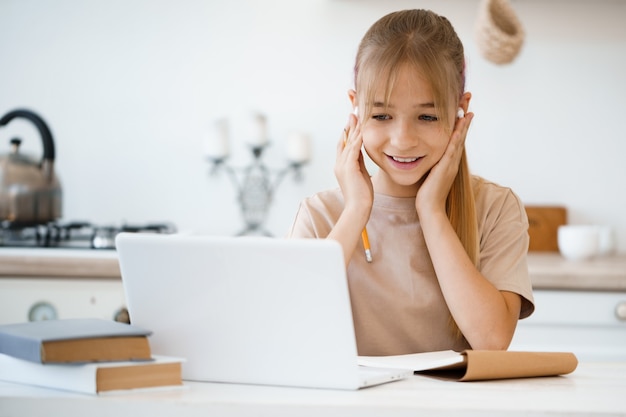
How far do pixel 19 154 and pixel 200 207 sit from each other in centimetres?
59

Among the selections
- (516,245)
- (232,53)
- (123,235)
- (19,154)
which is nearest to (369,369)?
(123,235)

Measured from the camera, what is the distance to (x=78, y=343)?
35.1 inches

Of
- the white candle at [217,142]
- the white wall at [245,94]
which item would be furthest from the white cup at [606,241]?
the white candle at [217,142]

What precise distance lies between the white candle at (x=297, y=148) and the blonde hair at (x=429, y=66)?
1.25 m

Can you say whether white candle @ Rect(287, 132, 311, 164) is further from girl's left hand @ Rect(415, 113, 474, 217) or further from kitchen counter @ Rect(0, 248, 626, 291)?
girl's left hand @ Rect(415, 113, 474, 217)

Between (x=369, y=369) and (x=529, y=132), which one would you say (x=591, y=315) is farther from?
(x=369, y=369)

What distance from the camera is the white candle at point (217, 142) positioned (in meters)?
2.67

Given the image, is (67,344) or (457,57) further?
(457,57)

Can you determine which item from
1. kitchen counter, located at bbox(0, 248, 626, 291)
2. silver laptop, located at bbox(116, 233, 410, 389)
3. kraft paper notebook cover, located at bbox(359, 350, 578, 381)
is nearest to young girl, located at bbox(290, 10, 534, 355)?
kraft paper notebook cover, located at bbox(359, 350, 578, 381)

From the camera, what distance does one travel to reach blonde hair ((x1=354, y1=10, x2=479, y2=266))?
1.34 meters

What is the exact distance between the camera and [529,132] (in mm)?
2711

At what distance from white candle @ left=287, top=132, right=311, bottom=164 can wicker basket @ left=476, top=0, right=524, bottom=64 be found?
0.60 meters

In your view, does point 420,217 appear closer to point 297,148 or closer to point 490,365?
point 490,365

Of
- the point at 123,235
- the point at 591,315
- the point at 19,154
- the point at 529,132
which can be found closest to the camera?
the point at 123,235
